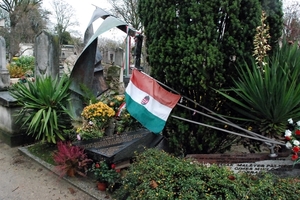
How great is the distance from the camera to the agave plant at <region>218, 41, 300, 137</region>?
2686mm

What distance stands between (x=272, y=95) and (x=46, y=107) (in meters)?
3.49

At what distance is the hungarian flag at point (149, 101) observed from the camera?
10.0 ft

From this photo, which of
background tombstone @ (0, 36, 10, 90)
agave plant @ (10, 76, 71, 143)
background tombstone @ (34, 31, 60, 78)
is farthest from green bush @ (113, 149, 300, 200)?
background tombstone @ (0, 36, 10, 90)

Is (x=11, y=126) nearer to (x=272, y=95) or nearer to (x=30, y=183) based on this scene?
(x=30, y=183)

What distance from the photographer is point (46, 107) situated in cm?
443

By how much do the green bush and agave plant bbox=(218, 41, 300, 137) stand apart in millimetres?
672

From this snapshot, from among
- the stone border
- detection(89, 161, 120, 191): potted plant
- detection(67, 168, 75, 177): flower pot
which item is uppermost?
detection(89, 161, 120, 191): potted plant

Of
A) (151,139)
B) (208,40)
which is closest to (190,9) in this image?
(208,40)

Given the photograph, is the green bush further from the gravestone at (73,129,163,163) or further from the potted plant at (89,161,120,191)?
the gravestone at (73,129,163,163)

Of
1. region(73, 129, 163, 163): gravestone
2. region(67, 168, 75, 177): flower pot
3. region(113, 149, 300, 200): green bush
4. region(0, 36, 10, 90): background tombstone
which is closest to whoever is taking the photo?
region(113, 149, 300, 200): green bush

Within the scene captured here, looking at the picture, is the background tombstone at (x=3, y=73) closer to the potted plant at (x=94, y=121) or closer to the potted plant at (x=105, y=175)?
the potted plant at (x=94, y=121)

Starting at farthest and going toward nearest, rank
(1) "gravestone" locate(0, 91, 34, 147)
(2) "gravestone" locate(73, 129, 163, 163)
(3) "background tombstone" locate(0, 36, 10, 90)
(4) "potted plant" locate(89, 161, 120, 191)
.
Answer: (3) "background tombstone" locate(0, 36, 10, 90), (1) "gravestone" locate(0, 91, 34, 147), (2) "gravestone" locate(73, 129, 163, 163), (4) "potted plant" locate(89, 161, 120, 191)

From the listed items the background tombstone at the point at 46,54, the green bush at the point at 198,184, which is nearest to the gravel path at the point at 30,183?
the green bush at the point at 198,184

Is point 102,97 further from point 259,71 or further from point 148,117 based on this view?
point 259,71
